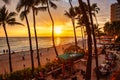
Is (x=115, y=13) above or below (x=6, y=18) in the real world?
above

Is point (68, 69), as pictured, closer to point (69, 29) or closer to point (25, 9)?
point (25, 9)

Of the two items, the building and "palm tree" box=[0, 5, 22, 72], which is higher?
the building

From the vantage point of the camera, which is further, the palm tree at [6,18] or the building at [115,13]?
the building at [115,13]

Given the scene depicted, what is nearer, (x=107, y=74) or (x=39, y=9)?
(x=107, y=74)

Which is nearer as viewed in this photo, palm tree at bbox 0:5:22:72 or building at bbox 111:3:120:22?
palm tree at bbox 0:5:22:72

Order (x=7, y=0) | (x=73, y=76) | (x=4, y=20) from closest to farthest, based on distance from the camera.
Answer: (x=73, y=76)
(x=7, y=0)
(x=4, y=20)

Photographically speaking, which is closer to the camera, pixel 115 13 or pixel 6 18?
pixel 6 18

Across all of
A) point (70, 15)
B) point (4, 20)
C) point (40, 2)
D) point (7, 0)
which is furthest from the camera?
point (70, 15)

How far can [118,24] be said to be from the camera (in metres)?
78.4

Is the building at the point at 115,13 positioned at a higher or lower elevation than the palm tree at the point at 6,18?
higher

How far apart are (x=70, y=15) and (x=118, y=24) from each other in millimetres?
30271

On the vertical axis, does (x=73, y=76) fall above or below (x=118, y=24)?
below

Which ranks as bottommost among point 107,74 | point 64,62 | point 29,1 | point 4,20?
point 107,74

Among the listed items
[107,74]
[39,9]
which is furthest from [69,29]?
[107,74]
